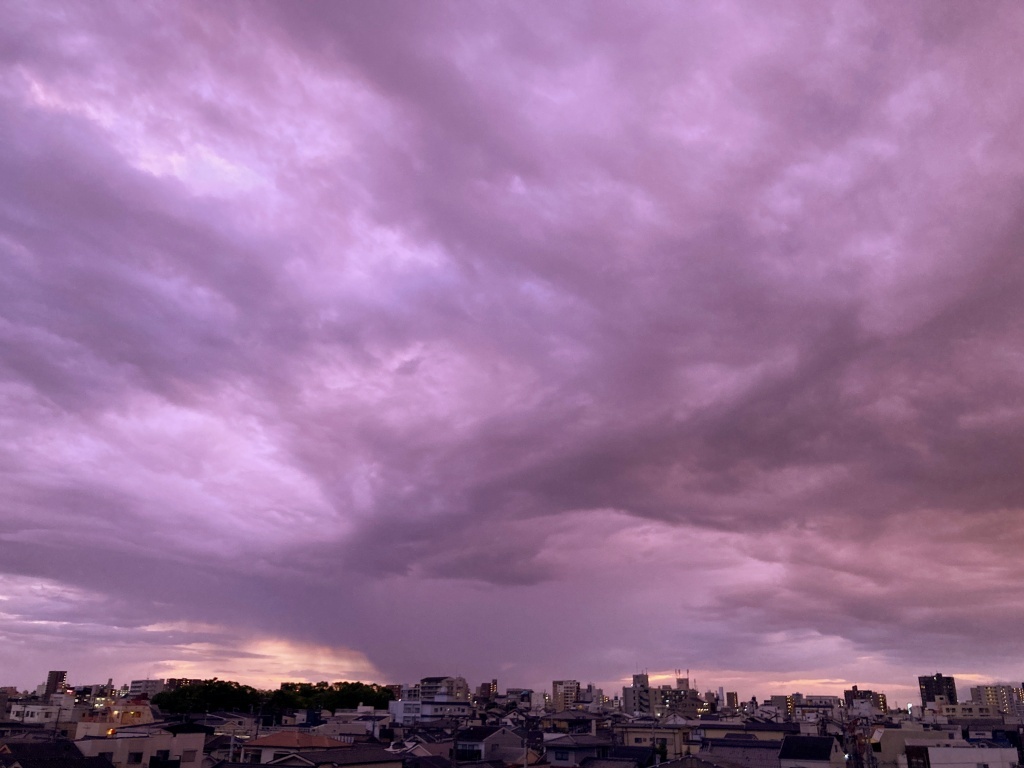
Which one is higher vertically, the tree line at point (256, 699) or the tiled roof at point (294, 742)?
the tiled roof at point (294, 742)

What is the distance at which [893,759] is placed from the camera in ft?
275

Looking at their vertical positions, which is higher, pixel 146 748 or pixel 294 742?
pixel 294 742

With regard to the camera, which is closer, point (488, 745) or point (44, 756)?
point (44, 756)

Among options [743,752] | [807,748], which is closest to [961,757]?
[807,748]

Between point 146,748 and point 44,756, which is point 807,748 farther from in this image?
point 44,756

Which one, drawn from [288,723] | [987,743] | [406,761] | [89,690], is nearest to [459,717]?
[288,723]

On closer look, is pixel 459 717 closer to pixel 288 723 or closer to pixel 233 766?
pixel 288 723

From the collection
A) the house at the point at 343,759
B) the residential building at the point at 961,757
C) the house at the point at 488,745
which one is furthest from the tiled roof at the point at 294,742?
the residential building at the point at 961,757

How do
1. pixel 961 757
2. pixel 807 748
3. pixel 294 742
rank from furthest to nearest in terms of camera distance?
pixel 961 757
pixel 807 748
pixel 294 742

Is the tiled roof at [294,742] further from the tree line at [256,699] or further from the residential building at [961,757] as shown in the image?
the tree line at [256,699]

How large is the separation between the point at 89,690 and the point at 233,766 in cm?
15739

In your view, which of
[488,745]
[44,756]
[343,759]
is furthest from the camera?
[488,745]

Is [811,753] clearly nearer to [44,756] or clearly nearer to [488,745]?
[488,745]

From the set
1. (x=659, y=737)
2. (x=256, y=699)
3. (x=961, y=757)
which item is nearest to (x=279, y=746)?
(x=659, y=737)
